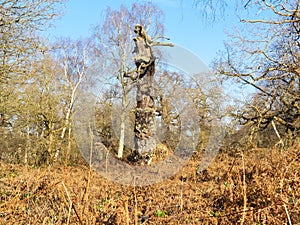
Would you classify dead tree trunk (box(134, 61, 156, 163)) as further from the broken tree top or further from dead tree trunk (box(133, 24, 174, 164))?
the broken tree top

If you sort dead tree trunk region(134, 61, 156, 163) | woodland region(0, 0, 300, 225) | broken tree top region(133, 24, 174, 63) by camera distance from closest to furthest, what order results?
woodland region(0, 0, 300, 225) < dead tree trunk region(134, 61, 156, 163) < broken tree top region(133, 24, 174, 63)

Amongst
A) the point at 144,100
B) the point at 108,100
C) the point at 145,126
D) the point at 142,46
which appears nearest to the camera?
the point at 145,126

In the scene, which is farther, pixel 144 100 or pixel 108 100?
pixel 108 100

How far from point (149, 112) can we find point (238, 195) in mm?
8016

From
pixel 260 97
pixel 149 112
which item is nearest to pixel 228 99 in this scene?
pixel 260 97

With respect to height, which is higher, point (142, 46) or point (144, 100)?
point (142, 46)

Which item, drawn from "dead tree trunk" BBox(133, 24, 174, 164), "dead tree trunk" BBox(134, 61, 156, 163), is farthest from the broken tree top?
"dead tree trunk" BBox(134, 61, 156, 163)

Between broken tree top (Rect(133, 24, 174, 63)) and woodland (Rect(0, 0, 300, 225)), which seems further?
broken tree top (Rect(133, 24, 174, 63))

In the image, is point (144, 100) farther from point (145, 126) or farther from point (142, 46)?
point (142, 46)

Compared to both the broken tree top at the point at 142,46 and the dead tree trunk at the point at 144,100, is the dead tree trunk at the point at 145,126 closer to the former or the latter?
the dead tree trunk at the point at 144,100

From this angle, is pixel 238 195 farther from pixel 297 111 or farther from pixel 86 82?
pixel 86 82

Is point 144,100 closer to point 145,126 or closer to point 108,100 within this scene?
point 145,126

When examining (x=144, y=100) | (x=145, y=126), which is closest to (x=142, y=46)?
(x=144, y=100)

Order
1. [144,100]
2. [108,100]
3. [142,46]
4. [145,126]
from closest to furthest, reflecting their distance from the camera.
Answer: [145,126] → [144,100] → [142,46] → [108,100]
